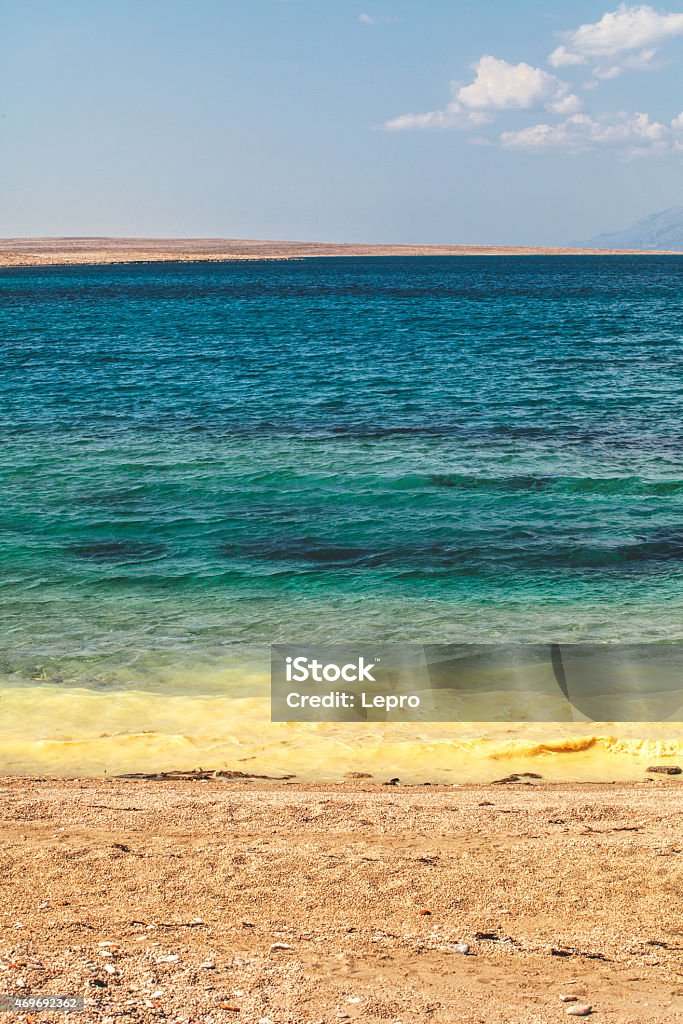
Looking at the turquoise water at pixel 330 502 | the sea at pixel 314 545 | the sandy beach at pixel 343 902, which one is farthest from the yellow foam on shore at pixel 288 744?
the turquoise water at pixel 330 502

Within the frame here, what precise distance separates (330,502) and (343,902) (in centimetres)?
1289

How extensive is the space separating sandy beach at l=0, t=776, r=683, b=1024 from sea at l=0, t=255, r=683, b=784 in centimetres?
124

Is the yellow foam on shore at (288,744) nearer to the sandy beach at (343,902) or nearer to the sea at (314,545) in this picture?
the sea at (314,545)

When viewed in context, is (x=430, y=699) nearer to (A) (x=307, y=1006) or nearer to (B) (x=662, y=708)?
(B) (x=662, y=708)

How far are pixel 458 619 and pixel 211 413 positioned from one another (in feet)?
56.7

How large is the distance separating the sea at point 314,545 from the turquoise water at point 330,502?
7 cm

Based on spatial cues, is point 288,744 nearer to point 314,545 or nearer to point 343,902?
point 343,902

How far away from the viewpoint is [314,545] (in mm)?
16109

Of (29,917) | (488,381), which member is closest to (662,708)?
(29,917)

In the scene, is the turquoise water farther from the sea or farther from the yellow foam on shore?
the yellow foam on shore

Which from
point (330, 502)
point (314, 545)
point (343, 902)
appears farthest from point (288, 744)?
point (330, 502)

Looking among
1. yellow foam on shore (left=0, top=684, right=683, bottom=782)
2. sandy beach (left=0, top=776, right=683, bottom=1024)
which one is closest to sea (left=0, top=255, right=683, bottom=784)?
yellow foam on shore (left=0, top=684, right=683, bottom=782)

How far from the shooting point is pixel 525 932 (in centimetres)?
566

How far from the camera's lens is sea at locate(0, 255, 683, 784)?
31.7ft
